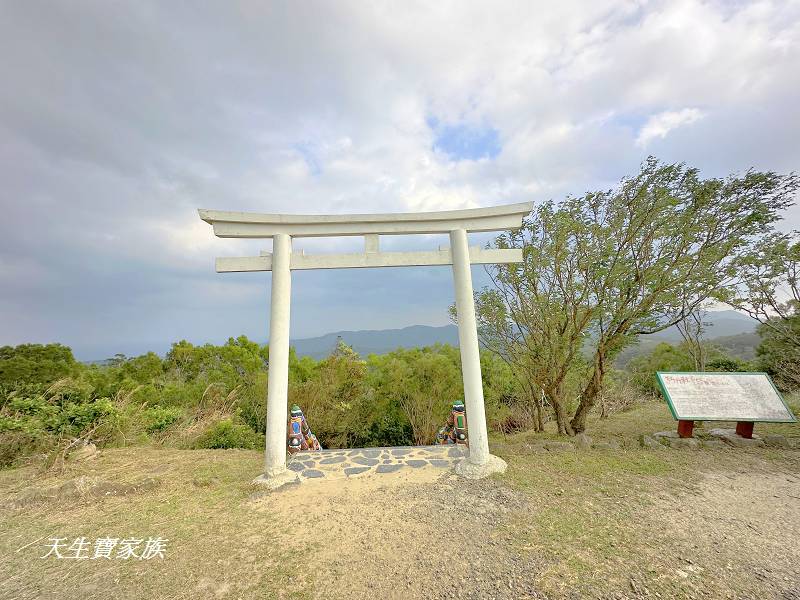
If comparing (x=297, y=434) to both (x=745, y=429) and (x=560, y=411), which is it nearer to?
(x=560, y=411)

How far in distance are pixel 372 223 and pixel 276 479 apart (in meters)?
3.82

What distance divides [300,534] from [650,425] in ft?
24.9

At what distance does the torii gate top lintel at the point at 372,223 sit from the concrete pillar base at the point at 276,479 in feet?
11.1

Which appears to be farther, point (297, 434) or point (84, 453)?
point (297, 434)

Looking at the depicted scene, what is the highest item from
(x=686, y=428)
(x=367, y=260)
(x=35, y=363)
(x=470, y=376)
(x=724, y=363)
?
(x=367, y=260)

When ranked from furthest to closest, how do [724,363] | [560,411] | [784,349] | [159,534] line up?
1. [724,363]
2. [784,349]
3. [560,411]
4. [159,534]

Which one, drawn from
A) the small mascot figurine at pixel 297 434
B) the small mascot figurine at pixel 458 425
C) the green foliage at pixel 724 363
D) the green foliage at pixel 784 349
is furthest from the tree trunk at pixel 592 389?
the green foliage at pixel 724 363

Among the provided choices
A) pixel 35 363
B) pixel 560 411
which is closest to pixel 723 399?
pixel 560 411

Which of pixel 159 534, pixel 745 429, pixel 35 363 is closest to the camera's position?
pixel 159 534

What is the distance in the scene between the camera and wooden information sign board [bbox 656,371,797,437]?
5.16m

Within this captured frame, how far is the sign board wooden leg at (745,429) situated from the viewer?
5441mm

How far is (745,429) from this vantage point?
549cm

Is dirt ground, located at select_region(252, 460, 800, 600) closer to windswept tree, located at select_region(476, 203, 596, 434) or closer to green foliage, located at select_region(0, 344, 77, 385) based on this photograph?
windswept tree, located at select_region(476, 203, 596, 434)

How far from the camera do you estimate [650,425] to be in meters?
7.29
